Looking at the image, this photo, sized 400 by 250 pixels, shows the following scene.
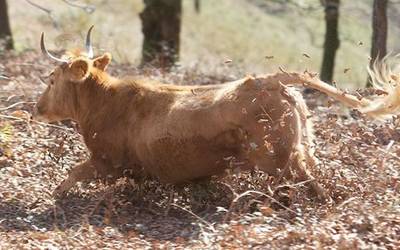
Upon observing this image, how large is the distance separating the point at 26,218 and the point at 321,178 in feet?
9.13

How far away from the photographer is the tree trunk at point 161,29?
643 inches

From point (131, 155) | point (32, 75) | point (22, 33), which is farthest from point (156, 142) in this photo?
point (22, 33)

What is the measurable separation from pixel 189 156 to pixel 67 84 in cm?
183

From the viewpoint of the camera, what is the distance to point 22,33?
26.8 metres

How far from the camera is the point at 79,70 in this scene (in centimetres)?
912

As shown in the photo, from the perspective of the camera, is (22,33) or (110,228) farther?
(22,33)

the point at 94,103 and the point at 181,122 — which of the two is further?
the point at 94,103

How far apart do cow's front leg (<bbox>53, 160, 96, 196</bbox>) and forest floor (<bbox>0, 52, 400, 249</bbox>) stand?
0.11 meters

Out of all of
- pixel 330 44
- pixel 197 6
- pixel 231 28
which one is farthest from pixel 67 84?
pixel 197 6

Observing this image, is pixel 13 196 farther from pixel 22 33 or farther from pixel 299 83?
pixel 22 33

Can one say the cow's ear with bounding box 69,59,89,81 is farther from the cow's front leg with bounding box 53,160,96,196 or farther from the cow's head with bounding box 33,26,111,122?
the cow's front leg with bounding box 53,160,96,196

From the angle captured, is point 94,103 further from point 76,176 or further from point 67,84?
point 76,176

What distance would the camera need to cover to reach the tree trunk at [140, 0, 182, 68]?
16344 millimetres

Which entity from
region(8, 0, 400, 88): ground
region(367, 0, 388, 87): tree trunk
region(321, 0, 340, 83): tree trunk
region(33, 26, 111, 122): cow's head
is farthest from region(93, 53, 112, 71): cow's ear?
region(8, 0, 400, 88): ground
